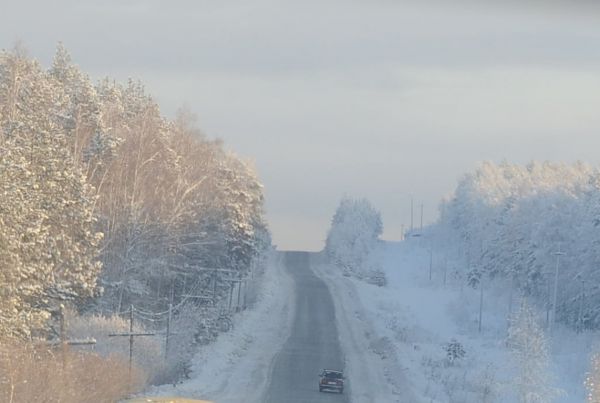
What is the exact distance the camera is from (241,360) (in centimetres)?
5412

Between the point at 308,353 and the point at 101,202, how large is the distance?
12845mm

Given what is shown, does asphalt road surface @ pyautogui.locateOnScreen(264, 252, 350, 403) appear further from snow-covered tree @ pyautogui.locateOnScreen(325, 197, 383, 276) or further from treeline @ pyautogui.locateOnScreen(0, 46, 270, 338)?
snow-covered tree @ pyautogui.locateOnScreen(325, 197, 383, 276)

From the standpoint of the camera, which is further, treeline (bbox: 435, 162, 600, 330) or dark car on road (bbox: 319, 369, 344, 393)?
treeline (bbox: 435, 162, 600, 330)

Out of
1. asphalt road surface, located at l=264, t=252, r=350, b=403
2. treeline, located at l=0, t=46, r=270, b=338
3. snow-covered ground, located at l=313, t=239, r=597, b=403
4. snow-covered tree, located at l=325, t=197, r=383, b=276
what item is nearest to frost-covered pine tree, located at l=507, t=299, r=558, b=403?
snow-covered ground, located at l=313, t=239, r=597, b=403

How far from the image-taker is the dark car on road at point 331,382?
43406 millimetres


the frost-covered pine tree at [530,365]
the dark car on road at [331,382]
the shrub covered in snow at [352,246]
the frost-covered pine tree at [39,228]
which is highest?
the shrub covered in snow at [352,246]

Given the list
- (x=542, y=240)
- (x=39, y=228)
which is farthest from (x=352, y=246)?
(x=39, y=228)

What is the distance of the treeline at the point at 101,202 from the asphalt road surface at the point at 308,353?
601 cm

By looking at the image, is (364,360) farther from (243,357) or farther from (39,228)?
(39,228)

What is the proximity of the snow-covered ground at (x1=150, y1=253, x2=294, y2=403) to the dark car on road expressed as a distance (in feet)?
7.15

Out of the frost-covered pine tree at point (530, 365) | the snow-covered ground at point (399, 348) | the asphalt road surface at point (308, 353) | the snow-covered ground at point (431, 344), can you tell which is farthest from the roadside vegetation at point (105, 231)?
the frost-covered pine tree at point (530, 365)

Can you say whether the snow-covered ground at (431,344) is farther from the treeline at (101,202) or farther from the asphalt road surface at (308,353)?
the treeline at (101,202)

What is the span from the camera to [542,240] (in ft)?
330

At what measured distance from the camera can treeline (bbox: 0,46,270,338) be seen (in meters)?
28.3
